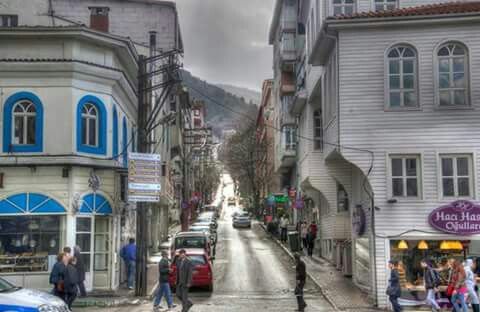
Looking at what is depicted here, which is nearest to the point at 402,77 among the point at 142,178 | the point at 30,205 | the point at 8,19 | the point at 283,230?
the point at 142,178

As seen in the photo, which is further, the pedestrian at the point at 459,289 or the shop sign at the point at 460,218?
the shop sign at the point at 460,218

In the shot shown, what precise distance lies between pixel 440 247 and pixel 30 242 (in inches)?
525

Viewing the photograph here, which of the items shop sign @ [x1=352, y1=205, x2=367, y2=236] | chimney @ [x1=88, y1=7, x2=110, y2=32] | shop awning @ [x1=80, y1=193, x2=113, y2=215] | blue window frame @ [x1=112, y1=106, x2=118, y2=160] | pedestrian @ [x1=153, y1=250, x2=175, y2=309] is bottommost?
pedestrian @ [x1=153, y1=250, x2=175, y2=309]

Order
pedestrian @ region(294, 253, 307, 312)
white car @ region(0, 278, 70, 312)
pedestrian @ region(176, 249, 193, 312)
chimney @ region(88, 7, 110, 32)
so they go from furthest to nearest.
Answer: chimney @ region(88, 7, 110, 32) → pedestrian @ region(294, 253, 307, 312) → pedestrian @ region(176, 249, 193, 312) → white car @ region(0, 278, 70, 312)

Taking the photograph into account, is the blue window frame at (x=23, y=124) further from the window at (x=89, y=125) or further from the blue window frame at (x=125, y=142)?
the blue window frame at (x=125, y=142)

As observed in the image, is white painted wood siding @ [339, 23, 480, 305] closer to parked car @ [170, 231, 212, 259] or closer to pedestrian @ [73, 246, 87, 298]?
pedestrian @ [73, 246, 87, 298]

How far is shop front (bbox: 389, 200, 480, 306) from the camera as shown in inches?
814

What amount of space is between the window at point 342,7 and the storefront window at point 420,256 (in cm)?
1016

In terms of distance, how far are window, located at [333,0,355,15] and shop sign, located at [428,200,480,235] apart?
31.8 feet

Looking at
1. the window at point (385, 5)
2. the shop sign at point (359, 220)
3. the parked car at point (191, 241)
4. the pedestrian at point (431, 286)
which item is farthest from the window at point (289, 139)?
the pedestrian at point (431, 286)

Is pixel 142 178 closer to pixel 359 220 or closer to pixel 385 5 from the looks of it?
pixel 359 220

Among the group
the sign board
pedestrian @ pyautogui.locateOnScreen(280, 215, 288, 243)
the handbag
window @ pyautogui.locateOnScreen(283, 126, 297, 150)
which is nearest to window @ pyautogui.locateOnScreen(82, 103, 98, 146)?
the sign board

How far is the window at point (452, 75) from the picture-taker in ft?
69.7

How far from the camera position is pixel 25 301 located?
12.2m
